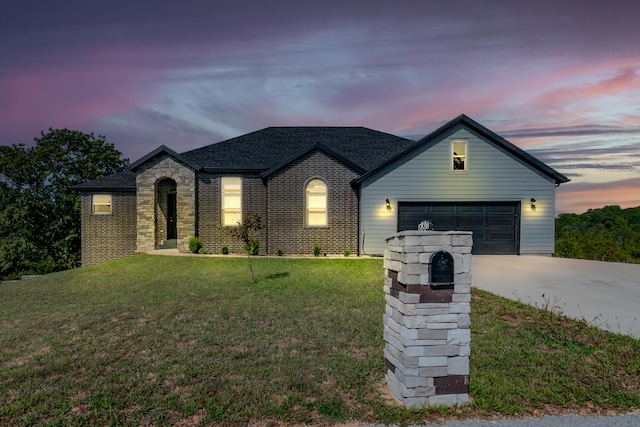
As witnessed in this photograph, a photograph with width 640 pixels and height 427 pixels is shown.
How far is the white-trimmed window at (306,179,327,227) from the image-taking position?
18.0 m

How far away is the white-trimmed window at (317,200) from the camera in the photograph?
18.0 metres

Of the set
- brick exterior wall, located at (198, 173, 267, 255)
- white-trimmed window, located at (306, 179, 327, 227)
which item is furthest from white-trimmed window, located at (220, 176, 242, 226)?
white-trimmed window, located at (306, 179, 327, 227)

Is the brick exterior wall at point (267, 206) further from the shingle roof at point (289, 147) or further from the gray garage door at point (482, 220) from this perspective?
the gray garage door at point (482, 220)

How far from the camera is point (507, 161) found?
679 inches

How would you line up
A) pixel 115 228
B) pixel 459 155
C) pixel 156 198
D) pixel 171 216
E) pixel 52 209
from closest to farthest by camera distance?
1. pixel 459 155
2. pixel 156 198
3. pixel 115 228
4. pixel 171 216
5. pixel 52 209

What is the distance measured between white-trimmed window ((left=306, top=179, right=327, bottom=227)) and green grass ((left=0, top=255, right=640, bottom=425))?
8093 mm

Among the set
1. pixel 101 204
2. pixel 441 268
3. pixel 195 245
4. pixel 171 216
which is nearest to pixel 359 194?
pixel 195 245

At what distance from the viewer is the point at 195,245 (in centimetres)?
1797

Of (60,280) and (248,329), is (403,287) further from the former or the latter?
(60,280)

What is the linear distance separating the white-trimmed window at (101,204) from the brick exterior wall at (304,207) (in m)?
8.74

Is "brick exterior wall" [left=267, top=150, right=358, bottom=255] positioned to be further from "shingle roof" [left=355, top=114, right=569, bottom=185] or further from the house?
"shingle roof" [left=355, top=114, right=569, bottom=185]

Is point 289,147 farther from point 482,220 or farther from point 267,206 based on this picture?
point 482,220

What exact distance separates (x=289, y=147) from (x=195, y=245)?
700 cm

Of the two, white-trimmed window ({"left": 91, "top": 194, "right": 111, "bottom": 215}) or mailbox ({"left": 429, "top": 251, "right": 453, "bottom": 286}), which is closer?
mailbox ({"left": 429, "top": 251, "right": 453, "bottom": 286})
